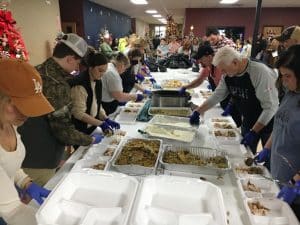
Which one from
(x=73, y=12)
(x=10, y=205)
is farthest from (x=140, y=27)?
(x=10, y=205)

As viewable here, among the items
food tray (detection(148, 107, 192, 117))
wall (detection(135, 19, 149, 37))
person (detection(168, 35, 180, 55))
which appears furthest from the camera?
wall (detection(135, 19, 149, 37))

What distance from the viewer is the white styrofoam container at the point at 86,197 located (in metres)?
0.87

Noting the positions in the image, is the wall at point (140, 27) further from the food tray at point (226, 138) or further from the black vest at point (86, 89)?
the food tray at point (226, 138)

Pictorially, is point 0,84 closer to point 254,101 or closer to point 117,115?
point 117,115

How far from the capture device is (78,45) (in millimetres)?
1456

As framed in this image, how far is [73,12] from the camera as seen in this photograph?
6.69 m

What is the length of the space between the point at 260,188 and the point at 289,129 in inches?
12.1

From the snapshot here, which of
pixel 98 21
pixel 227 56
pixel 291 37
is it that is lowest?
pixel 227 56

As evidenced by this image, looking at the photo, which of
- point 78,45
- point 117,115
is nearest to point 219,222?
point 78,45

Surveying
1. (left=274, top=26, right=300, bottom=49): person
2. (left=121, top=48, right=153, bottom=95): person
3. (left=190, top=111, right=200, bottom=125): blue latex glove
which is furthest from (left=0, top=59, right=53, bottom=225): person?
(left=121, top=48, right=153, bottom=95): person

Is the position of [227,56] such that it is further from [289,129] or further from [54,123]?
[54,123]

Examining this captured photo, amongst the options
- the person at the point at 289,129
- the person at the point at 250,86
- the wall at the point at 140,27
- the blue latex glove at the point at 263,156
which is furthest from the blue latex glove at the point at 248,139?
the wall at the point at 140,27

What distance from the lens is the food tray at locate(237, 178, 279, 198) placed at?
1111mm

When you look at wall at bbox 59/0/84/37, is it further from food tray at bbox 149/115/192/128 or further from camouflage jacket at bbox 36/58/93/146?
camouflage jacket at bbox 36/58/93/146
